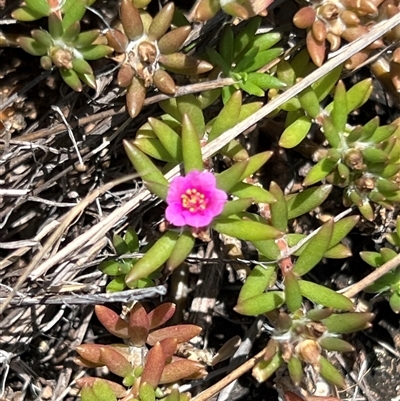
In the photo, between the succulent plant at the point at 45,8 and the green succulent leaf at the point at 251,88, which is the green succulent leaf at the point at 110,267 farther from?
the succulent plant at the point at 45,8

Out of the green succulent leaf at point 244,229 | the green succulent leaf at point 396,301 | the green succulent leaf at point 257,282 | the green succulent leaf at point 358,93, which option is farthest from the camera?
the green succulent leaf at point 396,301

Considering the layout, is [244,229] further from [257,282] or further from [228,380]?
[228,380]

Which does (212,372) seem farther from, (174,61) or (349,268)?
(174,61)

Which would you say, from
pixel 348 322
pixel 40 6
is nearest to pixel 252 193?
pixel 348 322

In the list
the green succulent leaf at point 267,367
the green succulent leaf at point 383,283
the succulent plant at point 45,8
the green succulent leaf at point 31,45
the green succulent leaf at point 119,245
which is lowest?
the green succulent leaf at point 383,283

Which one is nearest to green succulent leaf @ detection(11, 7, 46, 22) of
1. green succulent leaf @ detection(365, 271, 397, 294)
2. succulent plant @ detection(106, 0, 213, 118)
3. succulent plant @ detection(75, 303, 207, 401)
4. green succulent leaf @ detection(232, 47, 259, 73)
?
succulent plant @ detection(106, 0, 213, 118)

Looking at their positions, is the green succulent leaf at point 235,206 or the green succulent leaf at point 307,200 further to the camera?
the green succulent leaf at point 307,200

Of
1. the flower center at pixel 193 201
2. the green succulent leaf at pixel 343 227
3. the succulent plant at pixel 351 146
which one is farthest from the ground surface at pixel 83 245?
the flower center at pixel 193 201

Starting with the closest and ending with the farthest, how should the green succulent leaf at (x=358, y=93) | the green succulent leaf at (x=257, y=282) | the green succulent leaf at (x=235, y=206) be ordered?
the green succulent leaf at (x=235, y=206) → the green succulent leaf at (x=257, y=282) → the green succulent leaf at (x=358, y=93)
